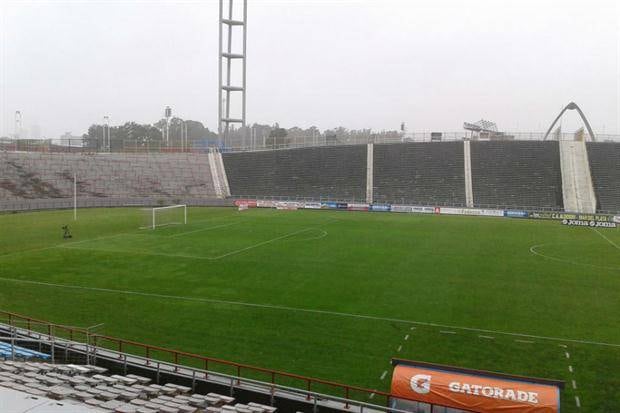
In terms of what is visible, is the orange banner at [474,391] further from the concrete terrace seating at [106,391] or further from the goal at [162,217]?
the goal at [162,217]

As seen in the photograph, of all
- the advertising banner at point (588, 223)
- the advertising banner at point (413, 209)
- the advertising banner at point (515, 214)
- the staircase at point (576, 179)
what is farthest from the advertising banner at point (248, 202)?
the staircase at point (576, 179)

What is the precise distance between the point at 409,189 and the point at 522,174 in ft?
47.2

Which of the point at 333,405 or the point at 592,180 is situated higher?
the point at 592,180

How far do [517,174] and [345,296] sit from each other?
176ft

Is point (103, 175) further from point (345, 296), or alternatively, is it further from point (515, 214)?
point (345, 296)

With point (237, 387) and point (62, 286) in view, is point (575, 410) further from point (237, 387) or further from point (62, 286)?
point (62, 286)

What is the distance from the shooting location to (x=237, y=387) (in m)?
12.4

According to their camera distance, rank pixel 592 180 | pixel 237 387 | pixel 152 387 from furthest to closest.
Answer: pixel 592 180 < pixel 237 387 < pixel 152 387

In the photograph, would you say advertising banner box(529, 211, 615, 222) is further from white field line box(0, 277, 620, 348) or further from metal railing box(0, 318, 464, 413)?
metal railing box(0, 318, 464, 413)

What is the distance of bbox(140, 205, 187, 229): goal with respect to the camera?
148 ft

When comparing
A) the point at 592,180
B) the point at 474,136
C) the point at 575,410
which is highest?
the point at 474,136

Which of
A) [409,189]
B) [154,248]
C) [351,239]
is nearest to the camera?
[154,248]

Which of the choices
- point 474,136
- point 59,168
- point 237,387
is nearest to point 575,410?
point 237,387

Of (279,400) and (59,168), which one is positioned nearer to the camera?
(279,400)
